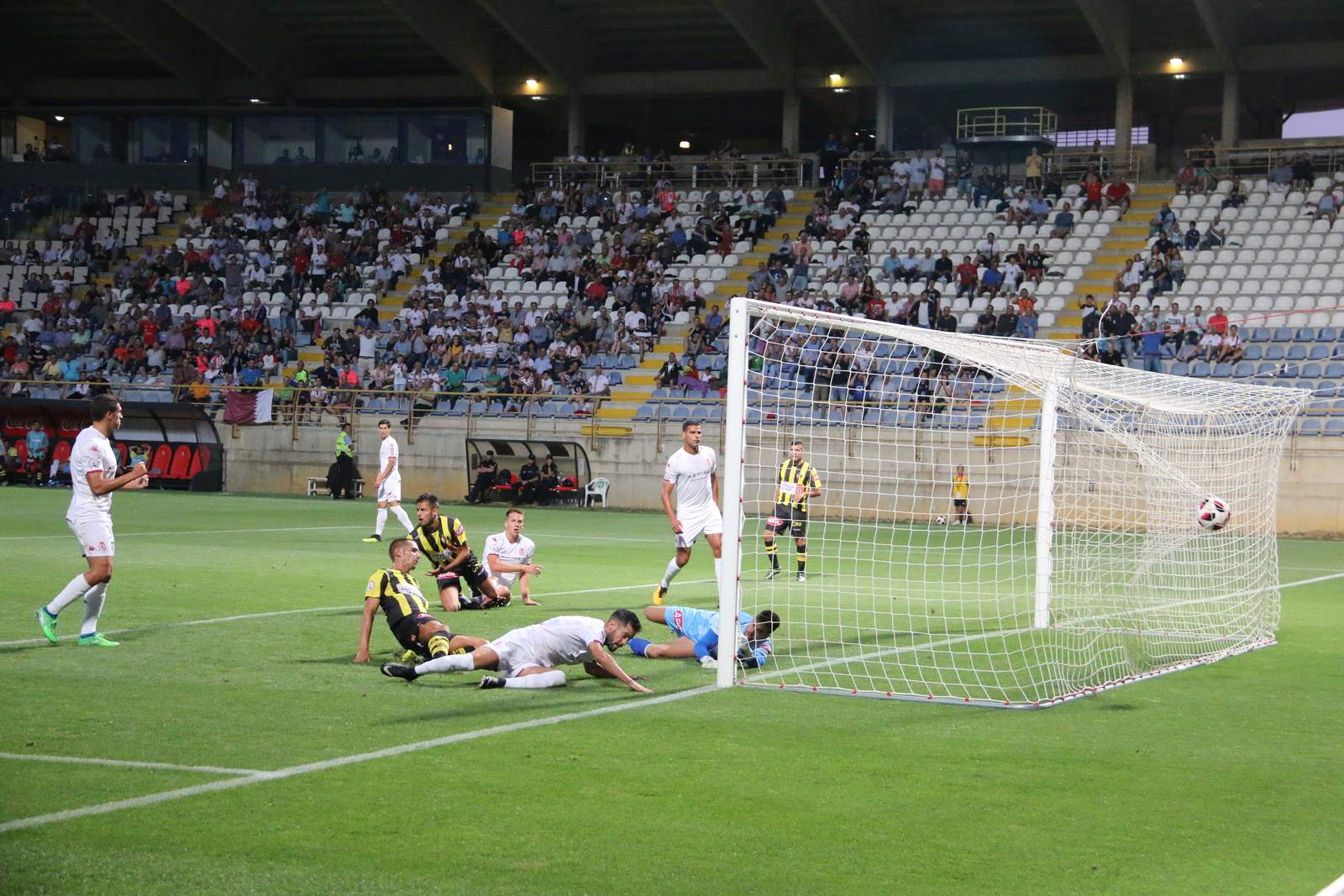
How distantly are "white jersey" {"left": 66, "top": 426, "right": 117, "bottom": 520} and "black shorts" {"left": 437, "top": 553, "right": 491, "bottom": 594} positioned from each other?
3.99m

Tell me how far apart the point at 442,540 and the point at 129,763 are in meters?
7.39

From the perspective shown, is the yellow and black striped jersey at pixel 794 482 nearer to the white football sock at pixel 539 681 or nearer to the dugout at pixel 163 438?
the white football sock at pixel 539 681

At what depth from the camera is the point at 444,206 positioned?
4606cm

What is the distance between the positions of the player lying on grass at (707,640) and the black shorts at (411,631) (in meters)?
1.59

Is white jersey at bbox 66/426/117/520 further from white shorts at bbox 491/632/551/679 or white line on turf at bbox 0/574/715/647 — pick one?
white shorts at bbox 491/632/551/679

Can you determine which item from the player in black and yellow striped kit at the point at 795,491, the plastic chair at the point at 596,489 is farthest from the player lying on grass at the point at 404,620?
the plastic chair at the point at 596,489

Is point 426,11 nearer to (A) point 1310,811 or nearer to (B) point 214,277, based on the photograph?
(B) point 214,277

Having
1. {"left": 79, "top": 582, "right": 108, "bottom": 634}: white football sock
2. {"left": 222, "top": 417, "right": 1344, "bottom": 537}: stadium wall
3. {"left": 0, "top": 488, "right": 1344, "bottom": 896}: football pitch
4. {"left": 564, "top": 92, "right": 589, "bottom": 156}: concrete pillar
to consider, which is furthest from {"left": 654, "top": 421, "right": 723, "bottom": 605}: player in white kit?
{"left": 564, "top": 92, "right": 589, "bottom": 156}: concrete pillar

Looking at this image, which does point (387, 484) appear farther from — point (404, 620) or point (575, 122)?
point (575, 122)

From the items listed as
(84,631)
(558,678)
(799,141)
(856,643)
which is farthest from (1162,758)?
(799,141)

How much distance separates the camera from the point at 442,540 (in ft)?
49.3

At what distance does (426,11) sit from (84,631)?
111 feet

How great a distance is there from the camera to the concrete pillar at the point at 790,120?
4450 cm

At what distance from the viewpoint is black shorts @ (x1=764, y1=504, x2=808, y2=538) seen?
18.1 metres
